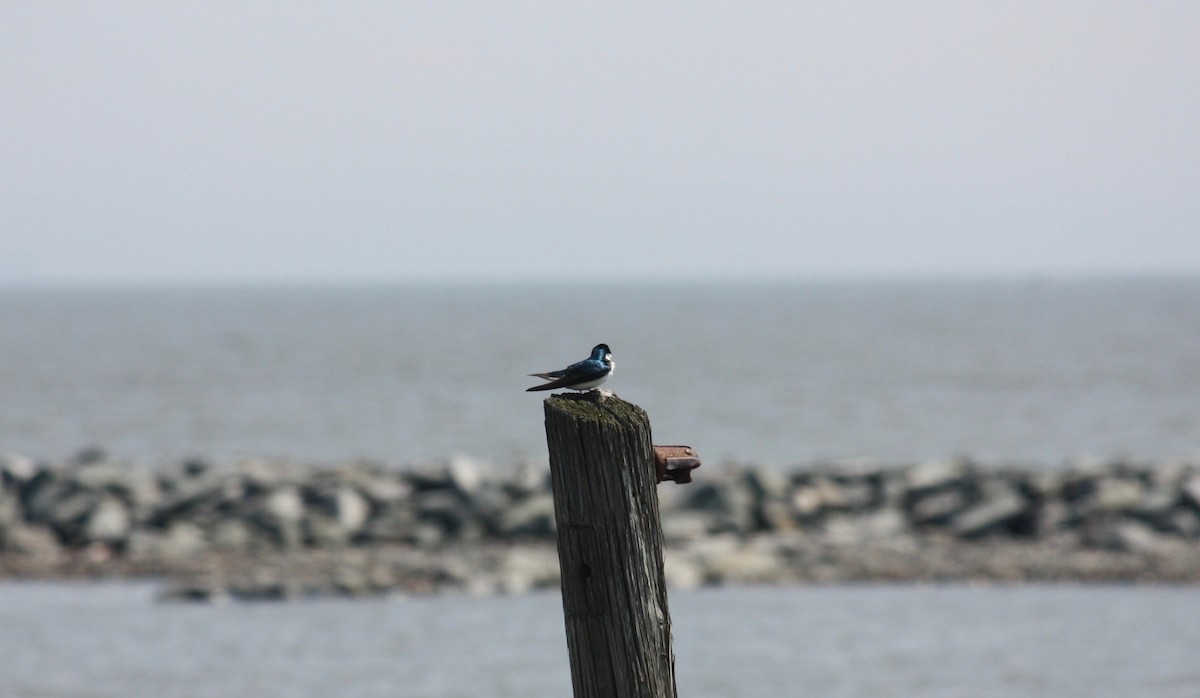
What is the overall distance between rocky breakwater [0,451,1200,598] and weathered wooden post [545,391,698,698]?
10110mm

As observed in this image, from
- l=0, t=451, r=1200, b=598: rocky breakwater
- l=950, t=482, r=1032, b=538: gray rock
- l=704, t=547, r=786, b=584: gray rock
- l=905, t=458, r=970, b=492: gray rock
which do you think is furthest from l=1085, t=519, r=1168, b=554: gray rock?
l=704, t=547, r=786, b=584: gray rock

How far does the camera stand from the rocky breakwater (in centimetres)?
1432

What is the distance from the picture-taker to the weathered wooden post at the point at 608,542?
3.75 metres

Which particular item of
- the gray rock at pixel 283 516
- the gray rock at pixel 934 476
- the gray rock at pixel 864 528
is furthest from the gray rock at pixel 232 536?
the gray rock at pixel 934 476

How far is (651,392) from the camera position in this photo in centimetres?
4450

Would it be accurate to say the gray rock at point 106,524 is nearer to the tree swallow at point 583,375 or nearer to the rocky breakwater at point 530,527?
the rocky breakwater at point 530,527

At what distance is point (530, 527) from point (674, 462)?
503 inches

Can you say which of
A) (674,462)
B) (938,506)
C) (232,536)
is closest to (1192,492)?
(938,506)

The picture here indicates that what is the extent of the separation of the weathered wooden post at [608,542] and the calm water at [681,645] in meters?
6.90

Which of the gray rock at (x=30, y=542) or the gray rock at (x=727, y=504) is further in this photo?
the gray rock at (x=727, y=504)

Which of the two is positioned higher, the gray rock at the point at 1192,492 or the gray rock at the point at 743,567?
the gray rock at the point at 1192,492

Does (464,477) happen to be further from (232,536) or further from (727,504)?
(727,504)

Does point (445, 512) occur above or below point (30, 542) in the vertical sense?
below

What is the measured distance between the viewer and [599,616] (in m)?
3.80
